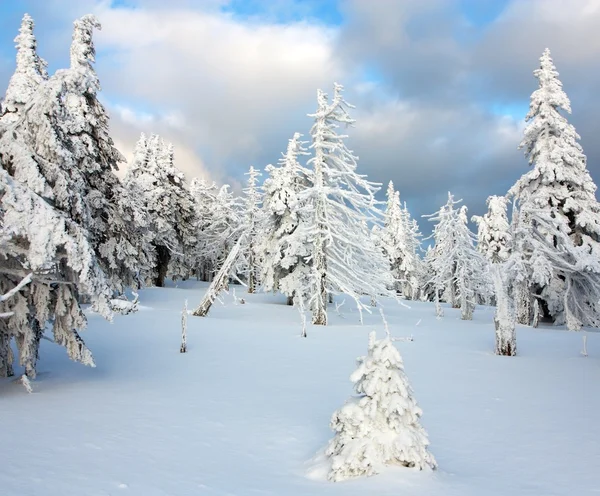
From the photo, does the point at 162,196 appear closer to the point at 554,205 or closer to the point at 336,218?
the point at 336,218

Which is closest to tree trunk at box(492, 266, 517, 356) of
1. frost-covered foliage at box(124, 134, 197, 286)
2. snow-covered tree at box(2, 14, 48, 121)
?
snow-covered tree at box(2, 14, 48, 121)

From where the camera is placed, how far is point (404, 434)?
593cm

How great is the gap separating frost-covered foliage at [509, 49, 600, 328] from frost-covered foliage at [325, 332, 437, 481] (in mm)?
21639

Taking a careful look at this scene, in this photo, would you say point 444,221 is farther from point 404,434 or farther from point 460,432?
point 404,434

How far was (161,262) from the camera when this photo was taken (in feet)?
142

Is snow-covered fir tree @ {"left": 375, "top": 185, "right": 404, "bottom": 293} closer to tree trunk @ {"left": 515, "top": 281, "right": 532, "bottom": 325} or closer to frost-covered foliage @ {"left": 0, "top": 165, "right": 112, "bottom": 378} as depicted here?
tree trunk @ {"left": 515, "top": 281, "right": 532, "bottom": 325}

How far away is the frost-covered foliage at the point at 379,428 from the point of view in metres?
5.84

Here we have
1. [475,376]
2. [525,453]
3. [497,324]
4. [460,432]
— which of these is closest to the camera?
[525,453]

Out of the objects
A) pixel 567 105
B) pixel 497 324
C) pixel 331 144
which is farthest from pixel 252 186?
pixel 497 324

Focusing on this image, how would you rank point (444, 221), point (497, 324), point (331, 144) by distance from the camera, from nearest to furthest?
point (497, 324) < point (331, 144) < point (444, 221)

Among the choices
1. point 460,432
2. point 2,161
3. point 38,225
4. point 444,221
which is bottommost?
point 460,432

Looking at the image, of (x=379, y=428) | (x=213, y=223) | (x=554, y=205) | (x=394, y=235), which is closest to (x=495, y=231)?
(x=394, y=235)

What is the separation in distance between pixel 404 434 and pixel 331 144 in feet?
68.0

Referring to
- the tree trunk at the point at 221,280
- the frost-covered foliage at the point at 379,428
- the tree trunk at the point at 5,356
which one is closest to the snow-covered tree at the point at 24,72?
the tree trunk at the point at 221,280
